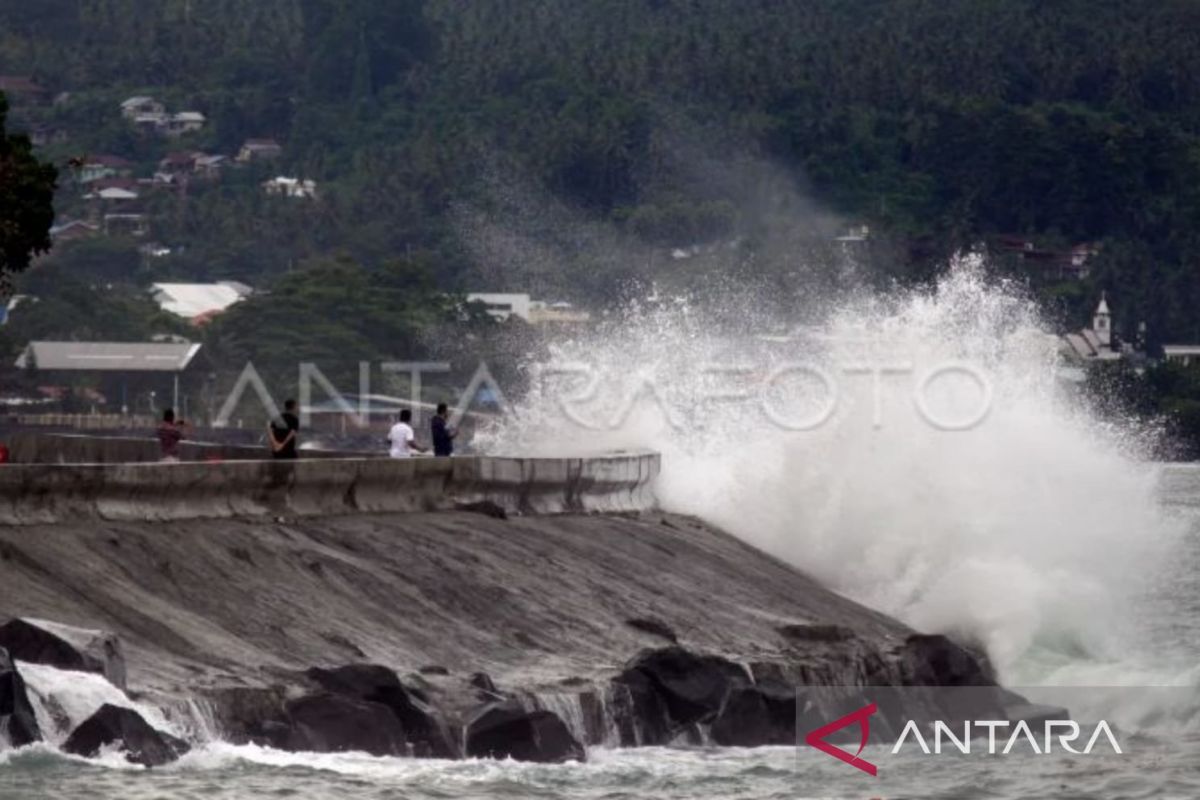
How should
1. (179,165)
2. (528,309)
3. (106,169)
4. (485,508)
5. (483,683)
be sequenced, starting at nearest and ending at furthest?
(483,683) < (485,508) < (528,309) < (106,169) < (179,165)

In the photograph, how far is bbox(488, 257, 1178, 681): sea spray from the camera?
34.0 meters

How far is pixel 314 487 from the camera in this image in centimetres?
2797

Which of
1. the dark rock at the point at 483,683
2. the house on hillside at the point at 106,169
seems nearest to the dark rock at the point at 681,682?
the dark rock at the point at 483,683

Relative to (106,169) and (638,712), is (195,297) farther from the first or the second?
(638,712)

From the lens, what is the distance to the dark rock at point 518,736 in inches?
899

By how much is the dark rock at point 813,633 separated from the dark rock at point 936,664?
0.51 metres

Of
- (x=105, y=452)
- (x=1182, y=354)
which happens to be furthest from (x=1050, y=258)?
(x=105, y=452)

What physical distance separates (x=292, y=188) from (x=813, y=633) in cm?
14548

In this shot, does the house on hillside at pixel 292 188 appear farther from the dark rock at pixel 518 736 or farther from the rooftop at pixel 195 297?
the dark rock at pixel 518 736

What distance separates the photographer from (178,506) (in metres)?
26.2

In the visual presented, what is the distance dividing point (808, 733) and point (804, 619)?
409 cm

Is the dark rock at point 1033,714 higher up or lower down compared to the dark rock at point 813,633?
lower down

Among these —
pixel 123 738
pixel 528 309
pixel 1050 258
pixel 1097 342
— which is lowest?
pixel 123 738

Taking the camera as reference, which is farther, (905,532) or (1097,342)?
(1097,342)
